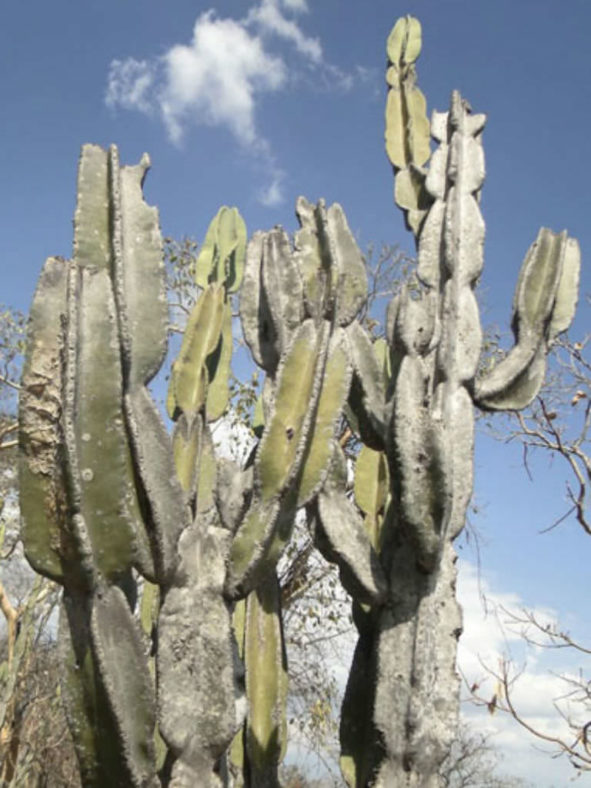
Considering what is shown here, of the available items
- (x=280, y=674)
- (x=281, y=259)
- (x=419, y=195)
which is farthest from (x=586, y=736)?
(x=281, y=259)

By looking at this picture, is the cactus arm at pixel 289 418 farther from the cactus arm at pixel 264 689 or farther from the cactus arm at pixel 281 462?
the cactus arm at pixel 264 689

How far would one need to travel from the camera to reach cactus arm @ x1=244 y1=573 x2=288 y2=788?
12.4 ft

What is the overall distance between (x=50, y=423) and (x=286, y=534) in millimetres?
889

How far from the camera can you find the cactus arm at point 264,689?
3783 mm

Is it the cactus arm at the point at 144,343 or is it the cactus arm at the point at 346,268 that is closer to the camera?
the cactus arm at the point at 144,343

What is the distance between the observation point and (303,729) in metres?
9.49

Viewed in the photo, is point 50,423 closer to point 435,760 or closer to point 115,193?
point 115,193

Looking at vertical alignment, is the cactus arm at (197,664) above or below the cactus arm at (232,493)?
below

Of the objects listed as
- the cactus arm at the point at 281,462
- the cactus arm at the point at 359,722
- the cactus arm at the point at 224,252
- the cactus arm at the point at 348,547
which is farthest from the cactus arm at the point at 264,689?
the cactus arm at the point at 224,252

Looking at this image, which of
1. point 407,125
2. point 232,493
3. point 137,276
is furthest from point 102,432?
point 407,125

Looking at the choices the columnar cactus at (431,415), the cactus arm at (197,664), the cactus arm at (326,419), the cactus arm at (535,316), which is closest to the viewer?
the cactus arm at (197,664)

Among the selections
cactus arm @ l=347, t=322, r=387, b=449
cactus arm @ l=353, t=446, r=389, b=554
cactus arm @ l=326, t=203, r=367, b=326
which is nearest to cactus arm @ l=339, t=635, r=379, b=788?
cactus arm @ l=353, t=446, r=389, b=554

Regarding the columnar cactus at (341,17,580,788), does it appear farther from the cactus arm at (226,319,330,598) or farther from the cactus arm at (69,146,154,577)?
the cactus arm at (69,146,154,577)

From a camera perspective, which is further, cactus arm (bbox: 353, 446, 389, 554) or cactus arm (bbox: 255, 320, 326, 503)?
cactus arm (bbox: 353, 446, 389, 554)
